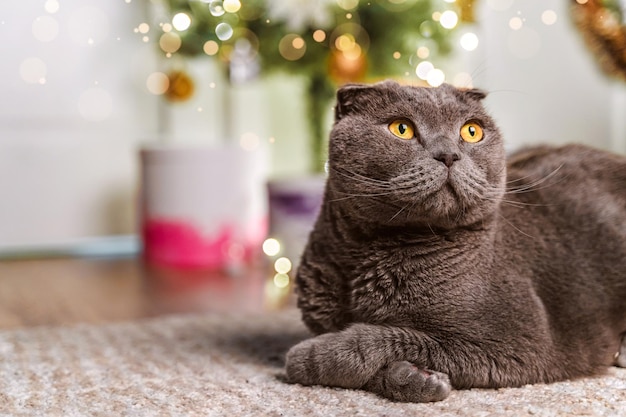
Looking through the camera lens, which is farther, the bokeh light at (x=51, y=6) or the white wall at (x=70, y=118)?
the white wall at (x=70, y=118)

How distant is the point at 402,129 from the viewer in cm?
98

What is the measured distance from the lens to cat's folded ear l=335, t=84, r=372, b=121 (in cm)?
103

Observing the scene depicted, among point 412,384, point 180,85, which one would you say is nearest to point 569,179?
point 412,384

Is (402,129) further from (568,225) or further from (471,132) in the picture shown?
(568,225)

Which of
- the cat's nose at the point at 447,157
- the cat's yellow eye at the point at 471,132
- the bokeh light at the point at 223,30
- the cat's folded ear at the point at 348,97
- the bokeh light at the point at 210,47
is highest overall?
the bokeh light at the point at 223,30

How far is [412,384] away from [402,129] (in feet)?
1.04

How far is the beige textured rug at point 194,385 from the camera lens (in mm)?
905

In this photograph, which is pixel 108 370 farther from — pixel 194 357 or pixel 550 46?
A: pixel 550 46

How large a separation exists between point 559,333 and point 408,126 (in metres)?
0.34

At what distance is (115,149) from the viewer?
9.23 ft

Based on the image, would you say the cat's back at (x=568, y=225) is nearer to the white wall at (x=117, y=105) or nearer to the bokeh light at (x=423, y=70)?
the bokeh light at (x=423, y=70)

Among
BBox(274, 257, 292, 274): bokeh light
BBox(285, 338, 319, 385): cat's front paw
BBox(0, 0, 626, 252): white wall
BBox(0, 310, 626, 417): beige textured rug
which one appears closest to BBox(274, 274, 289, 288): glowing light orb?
BBox(274, 257, 292, 274): bokeh light


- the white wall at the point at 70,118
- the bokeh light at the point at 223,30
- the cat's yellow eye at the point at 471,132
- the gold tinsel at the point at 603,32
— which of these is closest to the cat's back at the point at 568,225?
the cat's yellow eye at the point at 471,132

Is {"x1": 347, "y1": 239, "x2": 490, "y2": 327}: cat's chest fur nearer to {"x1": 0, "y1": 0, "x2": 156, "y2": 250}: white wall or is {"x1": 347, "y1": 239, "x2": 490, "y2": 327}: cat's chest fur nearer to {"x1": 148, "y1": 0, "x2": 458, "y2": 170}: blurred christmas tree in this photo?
{"x1": 148, "y1": 0, "x2": 458, "y2": 170}: blurred christmas tree
